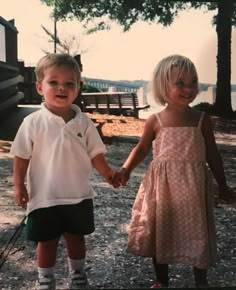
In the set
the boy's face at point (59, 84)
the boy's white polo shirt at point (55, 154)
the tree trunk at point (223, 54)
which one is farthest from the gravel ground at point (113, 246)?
the boy's face at point (59, 84)

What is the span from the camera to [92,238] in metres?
1.46

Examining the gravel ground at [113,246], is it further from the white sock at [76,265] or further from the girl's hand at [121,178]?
the girl's hand at [121,178]

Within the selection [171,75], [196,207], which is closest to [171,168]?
[196,207]

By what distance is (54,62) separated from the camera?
3.42 ft

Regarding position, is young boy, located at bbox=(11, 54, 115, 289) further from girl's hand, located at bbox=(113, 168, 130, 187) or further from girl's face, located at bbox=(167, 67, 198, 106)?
girl's face, located at bbox=(167, 67, 198, 106)

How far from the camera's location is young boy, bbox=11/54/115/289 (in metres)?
1.05

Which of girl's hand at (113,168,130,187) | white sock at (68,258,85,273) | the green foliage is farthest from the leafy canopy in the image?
white sock at (68,258,85,273)

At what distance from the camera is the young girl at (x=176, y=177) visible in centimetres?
111

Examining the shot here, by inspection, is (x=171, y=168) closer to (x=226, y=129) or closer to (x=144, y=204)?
(x=144, y=204)

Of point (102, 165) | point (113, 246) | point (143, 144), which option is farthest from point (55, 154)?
point (113, 246)

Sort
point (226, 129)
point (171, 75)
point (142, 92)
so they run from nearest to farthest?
point (171, 75) < point (142, 92) < point (226, 129)

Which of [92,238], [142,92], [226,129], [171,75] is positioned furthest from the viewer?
[226,129]

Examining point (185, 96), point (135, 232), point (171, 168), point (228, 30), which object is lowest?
point (135, 232)

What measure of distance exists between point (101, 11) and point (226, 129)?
0.56 metres
